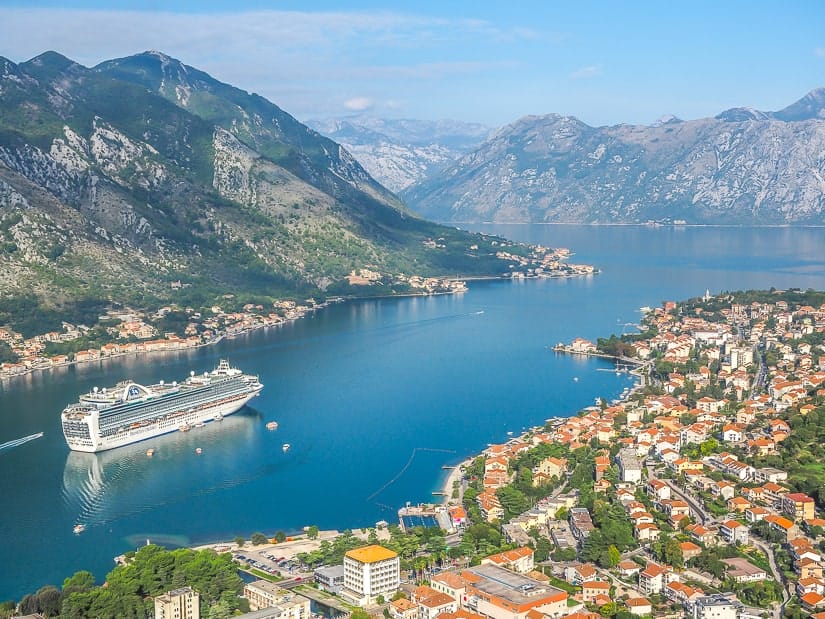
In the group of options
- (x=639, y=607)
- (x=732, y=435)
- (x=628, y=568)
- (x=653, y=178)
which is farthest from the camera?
(x=653, y=178)

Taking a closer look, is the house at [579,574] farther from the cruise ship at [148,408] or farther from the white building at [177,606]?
the cruise ship at [148,408]

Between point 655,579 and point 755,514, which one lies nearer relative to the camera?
point 655,579

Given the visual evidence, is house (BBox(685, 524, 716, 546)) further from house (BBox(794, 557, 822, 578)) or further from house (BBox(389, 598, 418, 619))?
house (BBox(389, 598, 418, 619))

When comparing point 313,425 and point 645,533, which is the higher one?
point 645,533

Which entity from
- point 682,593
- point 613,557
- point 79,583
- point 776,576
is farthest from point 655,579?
point 79,583

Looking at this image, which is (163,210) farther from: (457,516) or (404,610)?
(404,610)

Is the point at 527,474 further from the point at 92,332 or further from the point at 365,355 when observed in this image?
the point at 92,332
